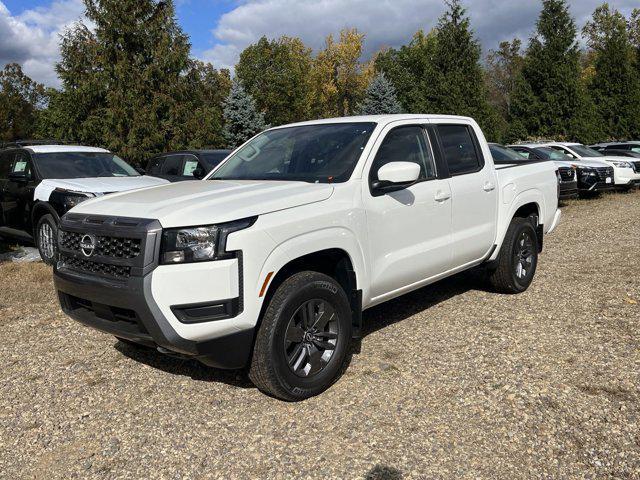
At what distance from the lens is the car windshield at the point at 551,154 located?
15.6 metres

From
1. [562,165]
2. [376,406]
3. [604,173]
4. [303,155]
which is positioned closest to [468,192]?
[303,155]

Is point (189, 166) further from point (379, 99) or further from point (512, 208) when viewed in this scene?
point (379, 99)

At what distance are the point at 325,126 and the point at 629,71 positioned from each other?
27.4m

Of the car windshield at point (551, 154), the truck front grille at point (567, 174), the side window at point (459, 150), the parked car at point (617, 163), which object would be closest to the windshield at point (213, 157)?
the side window at point (459, 150)

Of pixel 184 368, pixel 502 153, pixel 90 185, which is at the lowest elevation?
pixel 184 368

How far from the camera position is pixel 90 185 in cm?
753

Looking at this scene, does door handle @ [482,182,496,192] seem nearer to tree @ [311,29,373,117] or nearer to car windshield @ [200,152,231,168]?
car windshield @ [200,152,231,168]

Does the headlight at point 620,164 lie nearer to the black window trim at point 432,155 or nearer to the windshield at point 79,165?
the windshield at point 79,165

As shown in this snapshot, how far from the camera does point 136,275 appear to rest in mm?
3229

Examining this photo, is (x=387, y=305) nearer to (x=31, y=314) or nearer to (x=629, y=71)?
(x=31, y=314)

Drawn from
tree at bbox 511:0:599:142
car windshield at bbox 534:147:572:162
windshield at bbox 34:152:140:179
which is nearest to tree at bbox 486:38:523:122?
tree at bbox 511:0:599:142

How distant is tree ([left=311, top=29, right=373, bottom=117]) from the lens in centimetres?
5075

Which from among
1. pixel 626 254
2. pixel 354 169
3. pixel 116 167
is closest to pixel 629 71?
pixel 626 254

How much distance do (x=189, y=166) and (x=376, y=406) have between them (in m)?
7.65
